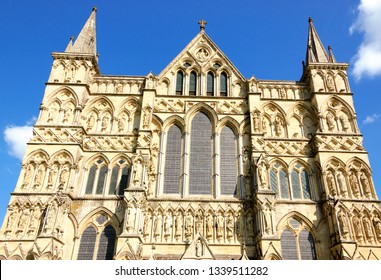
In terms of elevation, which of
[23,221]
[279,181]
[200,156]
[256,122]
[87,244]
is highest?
[256,122]

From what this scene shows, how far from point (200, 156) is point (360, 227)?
9.49 m

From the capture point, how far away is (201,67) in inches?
944

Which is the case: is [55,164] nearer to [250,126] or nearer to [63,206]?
[63,206]

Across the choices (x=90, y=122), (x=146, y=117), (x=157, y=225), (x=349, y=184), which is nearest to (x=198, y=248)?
(x=157, y=225)

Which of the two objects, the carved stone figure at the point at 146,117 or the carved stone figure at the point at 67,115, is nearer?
the carved stone figure at the point at 146,117

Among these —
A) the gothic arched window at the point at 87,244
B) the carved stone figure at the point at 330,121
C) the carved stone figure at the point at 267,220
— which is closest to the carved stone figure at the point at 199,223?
the carved stone figure at the point at 267,220

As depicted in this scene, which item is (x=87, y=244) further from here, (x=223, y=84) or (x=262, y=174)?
(x=223, y=84)

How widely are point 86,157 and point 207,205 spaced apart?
25.4ft

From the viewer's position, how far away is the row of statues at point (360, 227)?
1706 cm

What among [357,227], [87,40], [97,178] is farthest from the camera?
[87,40]

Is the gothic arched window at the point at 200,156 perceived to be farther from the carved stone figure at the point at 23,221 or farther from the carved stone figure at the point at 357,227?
the carved stone figure at the point at 23,221

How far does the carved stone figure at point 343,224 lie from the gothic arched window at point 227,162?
5.63 metres

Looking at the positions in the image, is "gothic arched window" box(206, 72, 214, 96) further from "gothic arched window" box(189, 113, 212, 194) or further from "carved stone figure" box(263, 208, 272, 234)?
"carved stone figure" box(263, 208, 272, 234)

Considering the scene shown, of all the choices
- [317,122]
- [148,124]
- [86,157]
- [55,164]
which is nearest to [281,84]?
[317,122]
